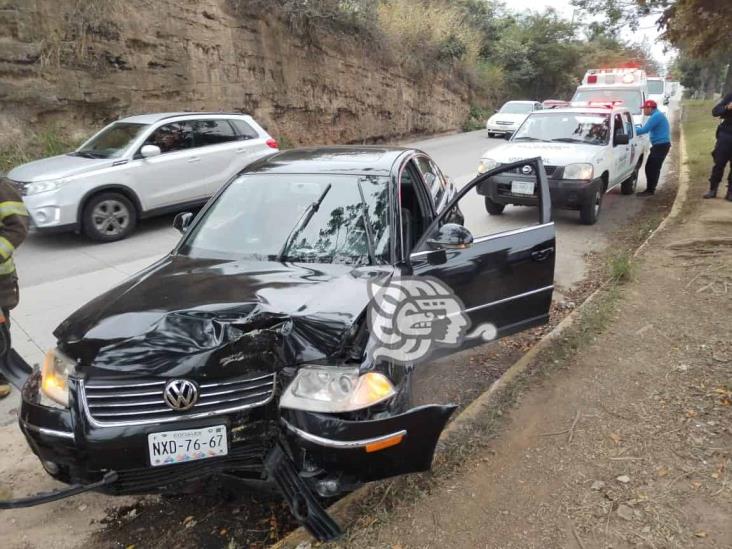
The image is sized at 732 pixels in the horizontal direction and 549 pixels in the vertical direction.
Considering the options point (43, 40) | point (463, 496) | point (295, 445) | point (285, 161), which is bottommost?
point (463, 496)

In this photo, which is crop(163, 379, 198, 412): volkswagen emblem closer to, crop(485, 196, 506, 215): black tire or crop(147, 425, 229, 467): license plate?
crop(147, 425, 229, 467): license plate

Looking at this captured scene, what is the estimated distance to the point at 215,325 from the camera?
2445mm

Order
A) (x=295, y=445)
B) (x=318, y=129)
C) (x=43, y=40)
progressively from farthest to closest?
(x=318, y=129), (x=43, y=40), (x=295, y=445)

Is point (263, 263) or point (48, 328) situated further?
point (48, 328)

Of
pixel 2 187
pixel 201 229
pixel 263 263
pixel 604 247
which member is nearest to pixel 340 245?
pixel 263 263

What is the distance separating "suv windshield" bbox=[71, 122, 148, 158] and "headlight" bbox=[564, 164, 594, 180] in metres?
6.19

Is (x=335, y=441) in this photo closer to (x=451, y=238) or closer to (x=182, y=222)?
(x=451, y=238)

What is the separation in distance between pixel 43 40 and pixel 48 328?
7990 millimetres

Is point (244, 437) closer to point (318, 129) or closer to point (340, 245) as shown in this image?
point (340, 245)

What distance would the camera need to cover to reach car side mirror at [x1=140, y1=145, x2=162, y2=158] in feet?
25.1

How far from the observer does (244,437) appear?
2.33 m

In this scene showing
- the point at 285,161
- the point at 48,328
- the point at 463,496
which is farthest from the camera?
the point at 48,328

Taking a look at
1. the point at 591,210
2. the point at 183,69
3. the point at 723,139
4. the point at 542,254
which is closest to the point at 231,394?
the point at 542,254

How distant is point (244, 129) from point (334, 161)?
562 centimetres
